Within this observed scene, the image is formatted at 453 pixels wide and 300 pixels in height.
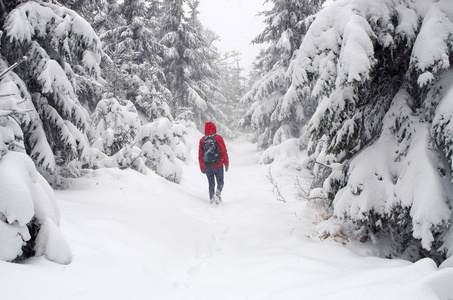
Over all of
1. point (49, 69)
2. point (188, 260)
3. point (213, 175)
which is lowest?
point (213, 175)

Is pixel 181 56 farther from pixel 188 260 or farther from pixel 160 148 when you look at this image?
pixel 188 260

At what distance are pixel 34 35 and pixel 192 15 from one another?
791 inches

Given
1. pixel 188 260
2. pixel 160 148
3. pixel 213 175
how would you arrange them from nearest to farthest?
1. pixel 188 260
2. pixel 213 175
3. pixel 160 148

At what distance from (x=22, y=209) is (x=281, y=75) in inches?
518

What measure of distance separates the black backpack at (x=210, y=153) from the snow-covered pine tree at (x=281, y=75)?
634 centimetres

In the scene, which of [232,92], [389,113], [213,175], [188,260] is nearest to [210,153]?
[213,175]

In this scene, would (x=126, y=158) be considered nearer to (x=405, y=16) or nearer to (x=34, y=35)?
(x=34, y=35)

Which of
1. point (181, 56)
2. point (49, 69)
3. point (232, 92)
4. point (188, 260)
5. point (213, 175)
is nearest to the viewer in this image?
point (188, 260)

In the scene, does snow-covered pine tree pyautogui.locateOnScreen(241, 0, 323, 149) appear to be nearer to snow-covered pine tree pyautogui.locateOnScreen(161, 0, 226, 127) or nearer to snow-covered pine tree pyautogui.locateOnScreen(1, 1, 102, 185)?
snow-covered pine tree pyautogui.locateOnScreen(161, 0, 226, 127)

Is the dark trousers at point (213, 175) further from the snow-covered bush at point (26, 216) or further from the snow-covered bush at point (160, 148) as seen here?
the snow-covered bush at point (26, 216)

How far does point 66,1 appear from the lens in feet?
19.6

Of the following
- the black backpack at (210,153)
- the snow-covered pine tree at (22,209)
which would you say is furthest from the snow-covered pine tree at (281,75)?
the snow-covered pine tree at (22,209)

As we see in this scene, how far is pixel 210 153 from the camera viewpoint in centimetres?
677

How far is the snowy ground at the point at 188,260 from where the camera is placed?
192 centimetres
